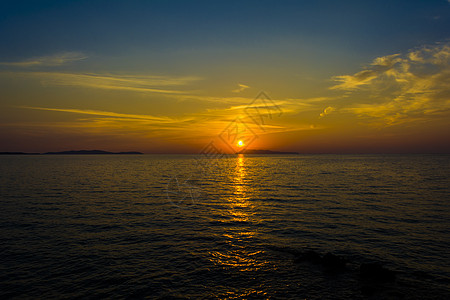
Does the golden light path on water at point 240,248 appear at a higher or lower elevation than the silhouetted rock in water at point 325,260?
lower

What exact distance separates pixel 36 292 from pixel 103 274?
3670mm

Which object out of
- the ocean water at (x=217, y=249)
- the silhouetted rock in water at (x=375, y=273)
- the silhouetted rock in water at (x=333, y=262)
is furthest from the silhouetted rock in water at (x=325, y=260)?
the silhouetted rock in water at (x=375, y=273)

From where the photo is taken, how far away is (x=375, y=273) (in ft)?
57.0

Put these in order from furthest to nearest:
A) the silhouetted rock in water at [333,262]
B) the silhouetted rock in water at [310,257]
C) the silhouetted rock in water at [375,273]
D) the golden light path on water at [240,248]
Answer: the silhouetted rock in water at [310,257] < the golden light path on water at [240,248] < the silhouetted rock in water at [333,262] < the silhouetted rock in water at [375,273]

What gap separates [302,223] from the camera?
3025 centimetres

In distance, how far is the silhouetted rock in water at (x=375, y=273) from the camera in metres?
17.0

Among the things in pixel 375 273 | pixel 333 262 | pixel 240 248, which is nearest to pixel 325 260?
pixel 333 262

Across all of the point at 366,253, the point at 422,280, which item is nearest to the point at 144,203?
the point at 366,253

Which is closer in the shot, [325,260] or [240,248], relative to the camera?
[325,260]

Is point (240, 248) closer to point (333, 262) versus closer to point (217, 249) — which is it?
point (217, 249)

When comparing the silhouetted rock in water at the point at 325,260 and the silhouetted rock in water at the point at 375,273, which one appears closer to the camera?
the silhouetted rock in water at the point at 375,273

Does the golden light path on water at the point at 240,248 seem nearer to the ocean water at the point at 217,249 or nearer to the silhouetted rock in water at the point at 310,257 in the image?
the ocean water at the point at 217,249

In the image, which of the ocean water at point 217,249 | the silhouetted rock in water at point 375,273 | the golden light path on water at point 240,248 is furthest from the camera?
the golden light path on water at point 240,248

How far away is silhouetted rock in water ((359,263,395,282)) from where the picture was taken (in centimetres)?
1697
